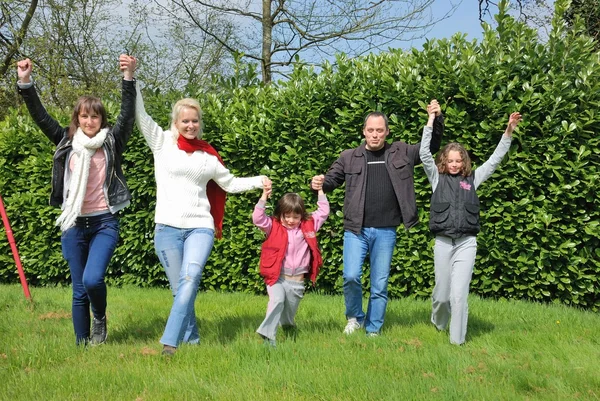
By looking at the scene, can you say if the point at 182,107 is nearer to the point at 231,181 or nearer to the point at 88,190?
the point at 231,181

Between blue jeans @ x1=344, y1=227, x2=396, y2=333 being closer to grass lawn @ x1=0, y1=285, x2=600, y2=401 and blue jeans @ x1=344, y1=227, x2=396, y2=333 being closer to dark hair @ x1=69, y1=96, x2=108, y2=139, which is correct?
grass lawn @ x1=0, y1=285, x2=600, y2=401

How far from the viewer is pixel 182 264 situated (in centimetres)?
436

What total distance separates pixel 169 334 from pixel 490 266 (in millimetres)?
3876

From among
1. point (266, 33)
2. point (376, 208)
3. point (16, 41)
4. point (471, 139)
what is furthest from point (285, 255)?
point (16, 41)

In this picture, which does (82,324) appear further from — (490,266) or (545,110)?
(545,110)

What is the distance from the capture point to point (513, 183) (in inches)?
247

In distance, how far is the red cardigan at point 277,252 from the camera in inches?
186

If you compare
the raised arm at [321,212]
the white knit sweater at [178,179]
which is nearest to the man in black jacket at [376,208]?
the raised arm at [321,212]

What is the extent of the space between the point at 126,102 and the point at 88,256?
1.23 metres

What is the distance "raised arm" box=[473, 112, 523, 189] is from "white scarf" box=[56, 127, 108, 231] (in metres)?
3.16

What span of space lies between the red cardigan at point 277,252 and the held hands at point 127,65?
1627mm

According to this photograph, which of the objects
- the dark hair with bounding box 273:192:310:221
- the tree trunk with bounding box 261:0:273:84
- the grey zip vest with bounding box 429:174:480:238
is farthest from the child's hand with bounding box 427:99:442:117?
the tree trunk with bounding box 261:0:273:84

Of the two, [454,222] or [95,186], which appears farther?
[454,222]

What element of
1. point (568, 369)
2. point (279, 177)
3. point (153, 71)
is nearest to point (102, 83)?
point (153, 71)
